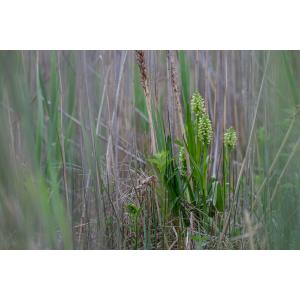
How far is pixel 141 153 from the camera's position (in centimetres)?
230

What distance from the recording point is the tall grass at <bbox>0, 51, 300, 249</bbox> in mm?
2223

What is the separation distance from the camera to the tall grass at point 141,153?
222cm

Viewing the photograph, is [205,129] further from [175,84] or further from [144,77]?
[144,77]

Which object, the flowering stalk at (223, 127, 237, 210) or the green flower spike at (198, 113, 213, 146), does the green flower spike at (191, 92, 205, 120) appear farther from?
the flowering stalk at (223, 127, 237, 210)

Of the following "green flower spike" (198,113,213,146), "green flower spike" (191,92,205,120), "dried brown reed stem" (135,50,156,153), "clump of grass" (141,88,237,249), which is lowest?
"clump of grass" (141,88,237,249)

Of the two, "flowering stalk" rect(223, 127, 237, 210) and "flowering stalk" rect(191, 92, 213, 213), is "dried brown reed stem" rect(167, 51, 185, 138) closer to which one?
"flowering stalk" rect(191, 92, 213, 213)

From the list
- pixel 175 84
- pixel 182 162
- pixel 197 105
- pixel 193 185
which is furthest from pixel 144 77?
pixel 193 185

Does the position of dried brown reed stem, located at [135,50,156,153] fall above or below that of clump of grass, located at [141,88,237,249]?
above

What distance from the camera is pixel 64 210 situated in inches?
87.7

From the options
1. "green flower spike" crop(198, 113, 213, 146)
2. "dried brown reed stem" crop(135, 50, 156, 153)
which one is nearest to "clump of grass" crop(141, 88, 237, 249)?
"green flower spike" crop(198, 113, 213, 146)

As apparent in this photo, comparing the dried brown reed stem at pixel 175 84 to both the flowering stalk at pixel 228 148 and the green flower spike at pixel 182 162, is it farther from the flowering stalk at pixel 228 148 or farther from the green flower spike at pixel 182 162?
the flowering stalk at pixel 228 148

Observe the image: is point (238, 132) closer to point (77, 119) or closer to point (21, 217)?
point (77, 119)

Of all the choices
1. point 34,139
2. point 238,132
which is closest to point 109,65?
point 34,139

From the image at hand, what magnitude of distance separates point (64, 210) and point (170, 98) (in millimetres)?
653
